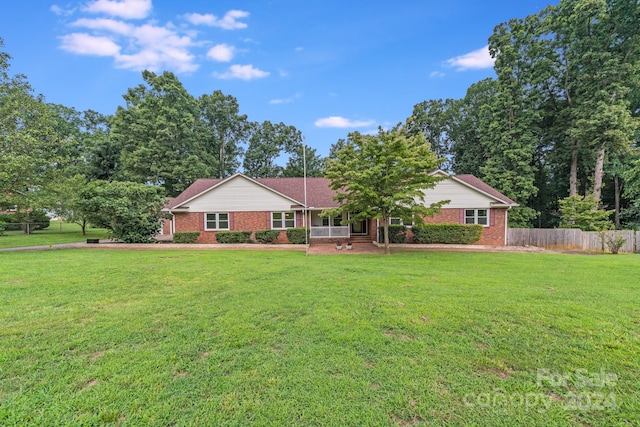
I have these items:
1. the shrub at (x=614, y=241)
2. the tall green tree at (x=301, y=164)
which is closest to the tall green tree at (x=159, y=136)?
the tall green tree at (x=301, y=164)

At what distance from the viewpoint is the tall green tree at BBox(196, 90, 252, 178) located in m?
38.2

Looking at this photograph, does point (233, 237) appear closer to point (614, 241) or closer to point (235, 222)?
point (235, 222)

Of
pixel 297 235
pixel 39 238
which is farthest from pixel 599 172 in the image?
pixel 39 238

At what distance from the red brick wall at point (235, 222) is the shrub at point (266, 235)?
2.23 ft

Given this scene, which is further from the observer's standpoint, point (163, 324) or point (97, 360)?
point (163, 324)

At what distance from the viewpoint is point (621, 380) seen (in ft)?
9.32

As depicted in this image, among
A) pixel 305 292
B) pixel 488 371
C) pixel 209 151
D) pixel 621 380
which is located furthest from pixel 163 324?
pixel 209 151

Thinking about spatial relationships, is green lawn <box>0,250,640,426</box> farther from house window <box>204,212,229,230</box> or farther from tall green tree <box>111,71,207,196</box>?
tall green tree <box>111,71,207,196</box>

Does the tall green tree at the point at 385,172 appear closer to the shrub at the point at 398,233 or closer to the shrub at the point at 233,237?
the shrub at the point at 398,233

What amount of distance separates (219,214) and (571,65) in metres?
32.2

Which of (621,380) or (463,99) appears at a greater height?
(463,99)

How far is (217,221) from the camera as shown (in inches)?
717

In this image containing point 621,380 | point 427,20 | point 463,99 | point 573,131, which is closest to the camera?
point 621,380

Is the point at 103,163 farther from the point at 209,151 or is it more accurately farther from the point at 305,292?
the point at 305,292
